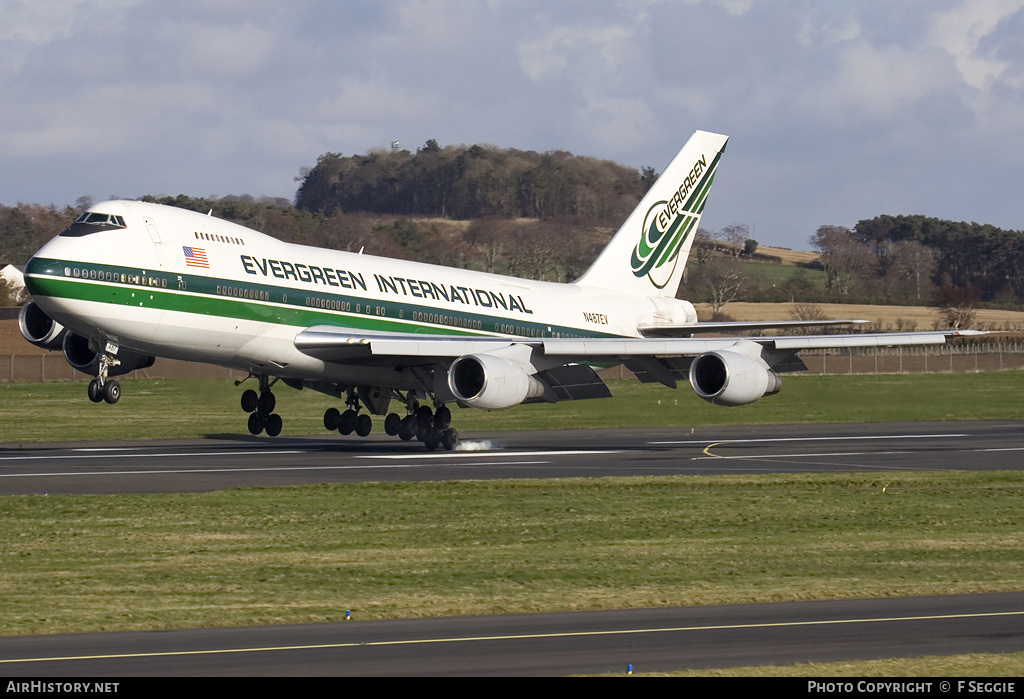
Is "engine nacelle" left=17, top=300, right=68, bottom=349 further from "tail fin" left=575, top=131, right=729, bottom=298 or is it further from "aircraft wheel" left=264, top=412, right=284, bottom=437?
"tail fin" left=575, top=131, right=729, bottom=298

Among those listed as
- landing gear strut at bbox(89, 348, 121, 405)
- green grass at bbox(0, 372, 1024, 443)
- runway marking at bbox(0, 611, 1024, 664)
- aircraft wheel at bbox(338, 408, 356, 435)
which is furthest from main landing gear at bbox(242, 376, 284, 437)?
runway marking at bbox(0, 611, 1024, 664)

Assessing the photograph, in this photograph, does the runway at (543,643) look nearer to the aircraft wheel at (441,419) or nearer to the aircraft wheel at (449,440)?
the aircraft wheel at (449,440)

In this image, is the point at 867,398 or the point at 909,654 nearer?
the point at 909,654

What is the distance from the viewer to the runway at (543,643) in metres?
12.9

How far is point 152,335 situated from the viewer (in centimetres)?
3522

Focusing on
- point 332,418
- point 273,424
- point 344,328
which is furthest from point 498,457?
point 332,418

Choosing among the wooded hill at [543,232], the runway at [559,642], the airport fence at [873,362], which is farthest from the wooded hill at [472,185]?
the runway at [559,642]

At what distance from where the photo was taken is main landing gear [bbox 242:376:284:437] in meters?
41.3

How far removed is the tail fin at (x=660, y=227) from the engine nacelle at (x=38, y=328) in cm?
1867

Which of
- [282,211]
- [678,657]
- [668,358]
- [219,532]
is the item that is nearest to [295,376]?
[668,358]

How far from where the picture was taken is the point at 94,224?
34.7 meters

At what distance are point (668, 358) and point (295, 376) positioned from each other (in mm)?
11478

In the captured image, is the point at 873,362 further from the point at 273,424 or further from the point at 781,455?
the point at 273,424
